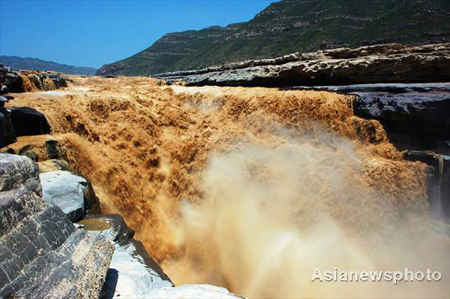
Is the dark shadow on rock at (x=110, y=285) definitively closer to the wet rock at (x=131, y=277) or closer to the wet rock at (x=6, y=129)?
the wet rock at (x=131, y=277)

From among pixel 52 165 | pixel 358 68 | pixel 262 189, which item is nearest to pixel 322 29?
pixel 358 68

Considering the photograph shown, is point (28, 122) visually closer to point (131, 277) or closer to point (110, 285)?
point (131, 277)

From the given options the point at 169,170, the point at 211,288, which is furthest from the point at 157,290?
the point at 169,170

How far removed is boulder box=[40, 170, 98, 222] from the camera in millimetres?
5215

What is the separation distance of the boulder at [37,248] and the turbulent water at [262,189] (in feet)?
12.1

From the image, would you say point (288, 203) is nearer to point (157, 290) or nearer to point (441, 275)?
point (441, 275)

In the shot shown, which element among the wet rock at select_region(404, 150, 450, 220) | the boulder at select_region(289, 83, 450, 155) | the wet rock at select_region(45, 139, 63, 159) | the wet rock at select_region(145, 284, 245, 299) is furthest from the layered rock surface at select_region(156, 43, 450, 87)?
the wet rock at select_region(145, 284, 245, 299)

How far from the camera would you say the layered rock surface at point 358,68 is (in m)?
8.31

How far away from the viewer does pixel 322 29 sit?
49062 millimetres

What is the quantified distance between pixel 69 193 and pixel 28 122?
345 centimetres

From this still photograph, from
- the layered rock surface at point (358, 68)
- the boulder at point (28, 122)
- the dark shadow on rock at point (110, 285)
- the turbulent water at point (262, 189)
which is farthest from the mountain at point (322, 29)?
the dark shadow on rock at point (110, 285)

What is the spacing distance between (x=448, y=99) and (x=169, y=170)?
22.3ft

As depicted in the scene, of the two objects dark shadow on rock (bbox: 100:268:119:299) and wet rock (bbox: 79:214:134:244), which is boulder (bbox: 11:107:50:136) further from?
dark shadow on rock (bbox: 100:268:119:299)

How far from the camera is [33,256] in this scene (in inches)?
119
